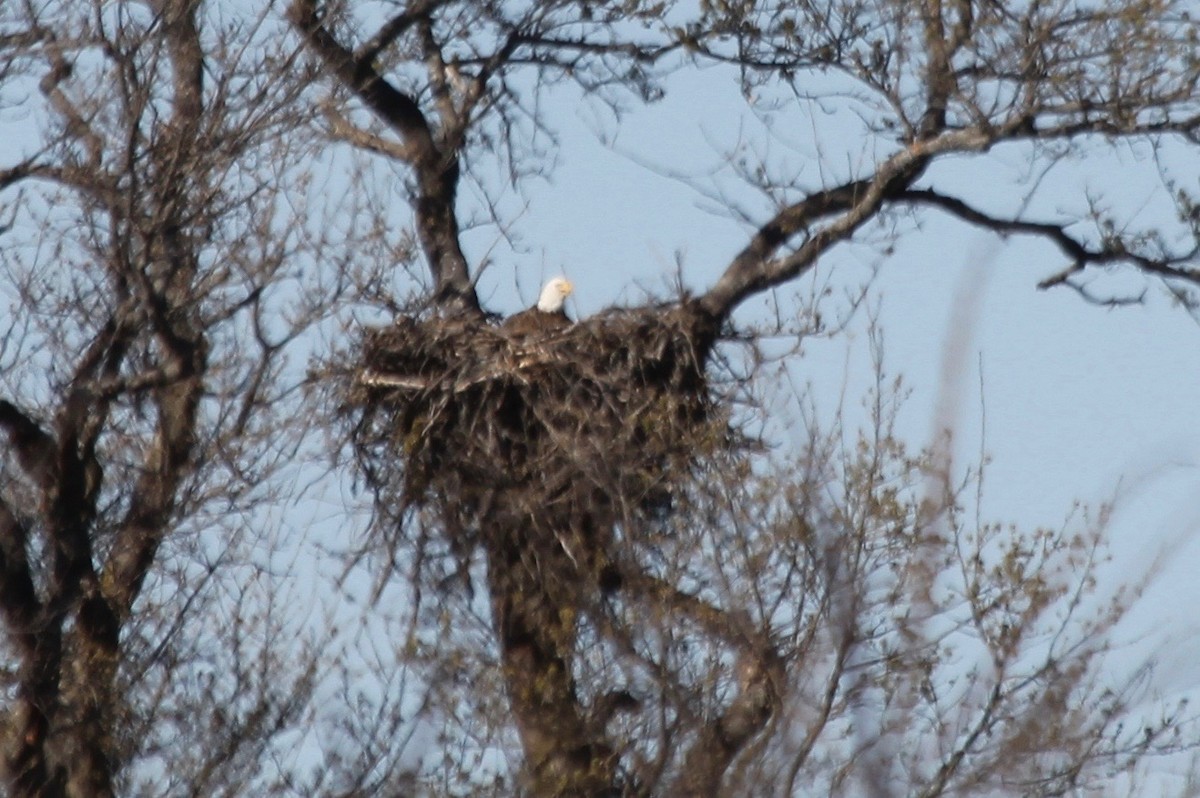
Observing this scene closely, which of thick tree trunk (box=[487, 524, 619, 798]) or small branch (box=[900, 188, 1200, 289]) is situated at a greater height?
small branch (box=[900, 188, 1200, 289])

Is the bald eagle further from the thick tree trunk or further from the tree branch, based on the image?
the thick tree trunk

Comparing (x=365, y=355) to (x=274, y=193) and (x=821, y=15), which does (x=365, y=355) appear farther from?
(x=821, y=15)

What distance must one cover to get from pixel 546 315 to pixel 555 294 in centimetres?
67

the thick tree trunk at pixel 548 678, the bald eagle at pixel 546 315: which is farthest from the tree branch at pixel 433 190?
the thick tree trunk at pixel 548 678

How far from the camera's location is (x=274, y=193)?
8.02 m

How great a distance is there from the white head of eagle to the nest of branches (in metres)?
0.86

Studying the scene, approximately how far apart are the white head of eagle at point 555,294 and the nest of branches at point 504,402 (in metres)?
0.86

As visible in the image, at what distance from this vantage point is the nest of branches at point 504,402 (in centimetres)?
861

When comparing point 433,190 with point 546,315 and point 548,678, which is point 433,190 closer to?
point 546,315

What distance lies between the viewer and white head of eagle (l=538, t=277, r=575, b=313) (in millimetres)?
10138

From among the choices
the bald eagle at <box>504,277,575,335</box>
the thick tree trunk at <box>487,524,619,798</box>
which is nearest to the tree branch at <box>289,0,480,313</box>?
the bald eagle at <box>504,277,575,335</box>

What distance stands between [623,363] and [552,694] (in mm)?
1690

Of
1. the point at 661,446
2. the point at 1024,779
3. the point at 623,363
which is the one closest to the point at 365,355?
the point at 623,363

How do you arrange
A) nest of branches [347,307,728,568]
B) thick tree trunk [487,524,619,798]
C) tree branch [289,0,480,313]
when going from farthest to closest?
tree branch [289,0,480,313]
nest of branches [347,307,728,568]
thick tree trunk [487,524,619,798]
